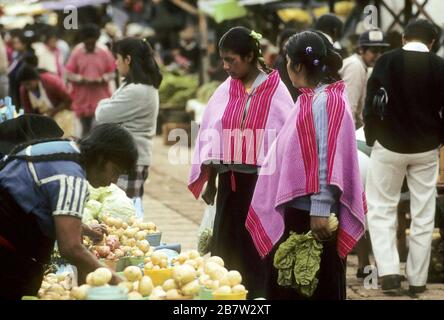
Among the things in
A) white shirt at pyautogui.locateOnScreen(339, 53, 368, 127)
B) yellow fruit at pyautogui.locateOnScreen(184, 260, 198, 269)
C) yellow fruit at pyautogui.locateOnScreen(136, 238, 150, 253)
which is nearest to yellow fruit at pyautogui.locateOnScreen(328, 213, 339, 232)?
yellow fruit at pyautogui.locateOnScreen(184, 260, 198, 269)

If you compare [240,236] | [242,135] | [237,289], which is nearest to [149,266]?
[237,289]

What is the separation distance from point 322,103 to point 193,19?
22118mm

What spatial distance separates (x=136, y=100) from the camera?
898cm

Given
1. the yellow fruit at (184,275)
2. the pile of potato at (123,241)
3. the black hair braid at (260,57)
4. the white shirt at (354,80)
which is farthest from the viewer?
the white shirt at (354,80)

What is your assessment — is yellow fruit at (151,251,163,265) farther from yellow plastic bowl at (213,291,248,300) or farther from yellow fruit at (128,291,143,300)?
yellow plastic bowl at (213,291,248,300)

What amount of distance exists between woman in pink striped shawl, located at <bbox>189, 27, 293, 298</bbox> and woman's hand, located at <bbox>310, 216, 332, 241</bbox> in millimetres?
A: 950

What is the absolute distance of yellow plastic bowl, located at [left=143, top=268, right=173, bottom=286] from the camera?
5488 millimetres

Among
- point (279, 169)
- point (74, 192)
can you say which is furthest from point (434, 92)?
point (74, 192)

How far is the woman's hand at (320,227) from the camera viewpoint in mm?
5758

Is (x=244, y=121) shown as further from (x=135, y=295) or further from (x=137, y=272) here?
(x=135, y=295)

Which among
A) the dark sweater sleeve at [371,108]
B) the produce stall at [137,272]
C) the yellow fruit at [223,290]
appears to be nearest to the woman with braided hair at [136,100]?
the dark sweater sleeve at [371,108]

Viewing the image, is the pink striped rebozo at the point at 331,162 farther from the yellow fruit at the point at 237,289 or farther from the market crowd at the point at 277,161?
the yellow fruit at the point at 237,289

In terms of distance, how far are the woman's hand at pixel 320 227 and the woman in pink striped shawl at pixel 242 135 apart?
950 millimetres

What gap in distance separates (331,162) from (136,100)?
11.4 feet
